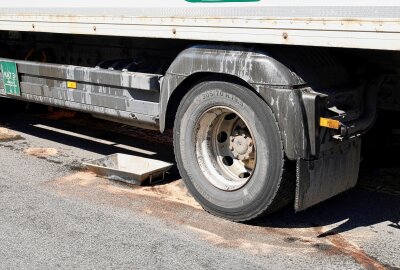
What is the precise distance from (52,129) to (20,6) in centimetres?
219

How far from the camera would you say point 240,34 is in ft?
13.7

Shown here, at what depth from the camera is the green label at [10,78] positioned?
22.6 feet

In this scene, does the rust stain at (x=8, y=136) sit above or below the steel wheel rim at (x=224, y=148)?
below

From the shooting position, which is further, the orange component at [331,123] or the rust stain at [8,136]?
the rust stain at [8,136]

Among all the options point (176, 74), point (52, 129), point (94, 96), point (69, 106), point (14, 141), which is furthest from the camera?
point (52, 129)

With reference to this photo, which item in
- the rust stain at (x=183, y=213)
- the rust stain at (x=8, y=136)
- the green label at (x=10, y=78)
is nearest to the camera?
the rust stain at (x=183, y=213)

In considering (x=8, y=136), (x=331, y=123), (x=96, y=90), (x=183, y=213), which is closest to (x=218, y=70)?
(x=331, y=123)

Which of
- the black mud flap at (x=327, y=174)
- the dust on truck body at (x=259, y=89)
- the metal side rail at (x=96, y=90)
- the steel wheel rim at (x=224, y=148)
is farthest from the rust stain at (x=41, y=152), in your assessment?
the black mud flap at (x=327, y=174)

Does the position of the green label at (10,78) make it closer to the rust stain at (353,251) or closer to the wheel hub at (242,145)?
the wheel hub at (242,145)

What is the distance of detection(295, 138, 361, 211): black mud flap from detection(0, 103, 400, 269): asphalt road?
0.32 meters

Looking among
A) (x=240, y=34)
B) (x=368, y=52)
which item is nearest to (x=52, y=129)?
(x=240, y=34)

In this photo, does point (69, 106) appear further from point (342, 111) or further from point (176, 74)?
point (342, 111)

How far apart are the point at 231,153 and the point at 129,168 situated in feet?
5.23

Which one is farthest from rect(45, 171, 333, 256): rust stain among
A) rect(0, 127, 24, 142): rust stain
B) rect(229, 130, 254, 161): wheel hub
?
rect(0, 127, 24, 142): rust stain
